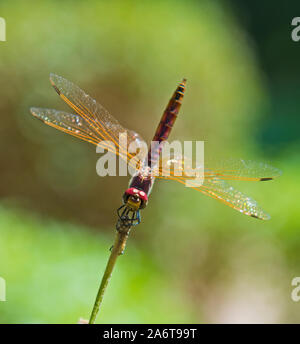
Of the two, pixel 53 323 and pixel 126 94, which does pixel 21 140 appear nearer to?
pixel 126 94

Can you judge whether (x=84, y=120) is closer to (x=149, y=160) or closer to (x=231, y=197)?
(x=149, y=160)

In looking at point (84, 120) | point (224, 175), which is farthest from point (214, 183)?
point (84, 120)

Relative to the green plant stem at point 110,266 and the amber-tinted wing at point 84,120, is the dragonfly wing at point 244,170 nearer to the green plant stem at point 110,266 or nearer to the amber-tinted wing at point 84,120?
the amber-tinted wing at point 84,120

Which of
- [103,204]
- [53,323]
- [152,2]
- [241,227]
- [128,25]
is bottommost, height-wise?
[53,323]

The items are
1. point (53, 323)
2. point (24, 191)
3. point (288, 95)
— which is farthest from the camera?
point (288, 95)

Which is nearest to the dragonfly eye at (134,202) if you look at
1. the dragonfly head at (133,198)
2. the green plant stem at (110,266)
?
the dragonfly head at (133,198)

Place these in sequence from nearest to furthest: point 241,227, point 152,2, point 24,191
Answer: point 241,227, point 24,191, point 152,2

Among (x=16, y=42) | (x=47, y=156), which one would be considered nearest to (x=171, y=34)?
(x=16, y=42)
